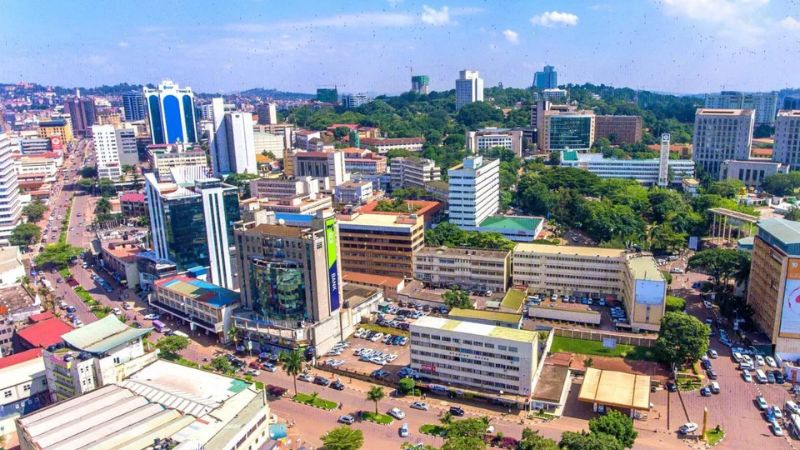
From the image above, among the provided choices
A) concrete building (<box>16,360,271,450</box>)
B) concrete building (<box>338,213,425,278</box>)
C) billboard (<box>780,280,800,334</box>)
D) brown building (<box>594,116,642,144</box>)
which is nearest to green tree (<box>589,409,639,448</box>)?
concrete building (<box>16,360,271,450</box>)

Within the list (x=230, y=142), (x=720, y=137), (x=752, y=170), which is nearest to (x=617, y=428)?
(x=752, y=170)

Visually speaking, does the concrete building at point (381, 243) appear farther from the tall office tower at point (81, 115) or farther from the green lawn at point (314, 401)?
the tall office tower at point (81, 115)

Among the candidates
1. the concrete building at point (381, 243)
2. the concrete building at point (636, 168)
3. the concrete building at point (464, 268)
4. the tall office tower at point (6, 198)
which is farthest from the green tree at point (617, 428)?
the tall office tower at point (6, 198)

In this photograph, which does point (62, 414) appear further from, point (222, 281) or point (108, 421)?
point (222, 281)

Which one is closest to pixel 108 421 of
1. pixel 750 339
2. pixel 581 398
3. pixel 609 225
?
pixel 581 398

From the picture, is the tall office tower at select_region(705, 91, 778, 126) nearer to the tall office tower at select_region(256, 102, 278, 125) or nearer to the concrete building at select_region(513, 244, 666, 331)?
the concrete building at select_region(513, 244, 666, 331)
